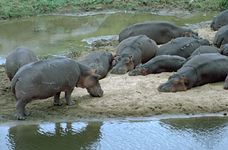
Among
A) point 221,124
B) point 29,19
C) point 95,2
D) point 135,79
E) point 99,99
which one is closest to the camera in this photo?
Result: point 221,124

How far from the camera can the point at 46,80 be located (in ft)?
28.0

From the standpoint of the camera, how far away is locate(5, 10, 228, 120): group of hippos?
849 centimetres

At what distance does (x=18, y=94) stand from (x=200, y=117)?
2.67 meters

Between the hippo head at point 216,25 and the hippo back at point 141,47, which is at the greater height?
the hippo back at point 141,47

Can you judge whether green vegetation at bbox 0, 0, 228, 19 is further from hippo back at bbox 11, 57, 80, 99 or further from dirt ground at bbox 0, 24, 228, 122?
hippo back at bbox 11, 57, 80, 99

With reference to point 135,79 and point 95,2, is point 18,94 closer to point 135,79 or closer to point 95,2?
point 135,79

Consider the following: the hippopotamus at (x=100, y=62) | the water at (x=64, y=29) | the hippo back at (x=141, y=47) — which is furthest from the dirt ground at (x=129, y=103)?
the water at (x=64, y=29)

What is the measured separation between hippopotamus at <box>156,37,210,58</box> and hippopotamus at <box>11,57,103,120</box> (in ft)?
8.71

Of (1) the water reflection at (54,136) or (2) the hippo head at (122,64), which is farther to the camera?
(2) the hippo head at (122,64)

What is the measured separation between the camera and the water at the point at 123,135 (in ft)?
24.3

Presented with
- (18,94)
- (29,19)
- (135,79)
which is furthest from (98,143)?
(29,19)

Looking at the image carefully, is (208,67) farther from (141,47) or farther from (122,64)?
(141,47)

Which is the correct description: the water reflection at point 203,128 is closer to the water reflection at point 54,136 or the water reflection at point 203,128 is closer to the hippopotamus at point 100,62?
the water reflection at point 54,136

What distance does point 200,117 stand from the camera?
839 cm
